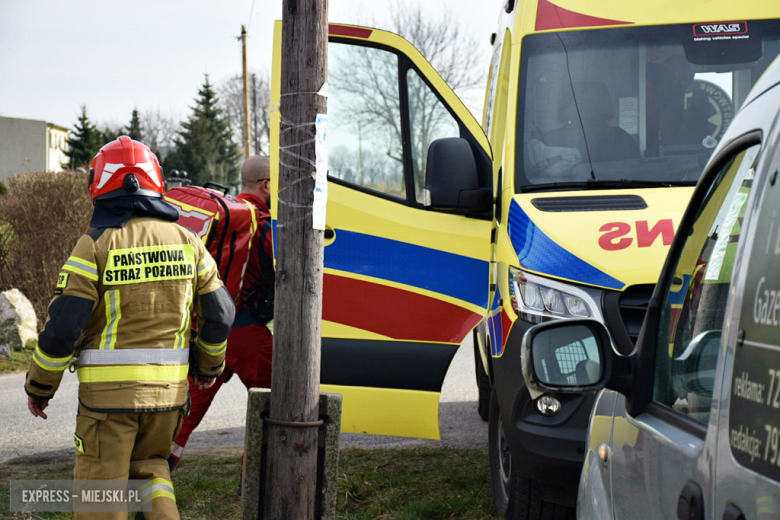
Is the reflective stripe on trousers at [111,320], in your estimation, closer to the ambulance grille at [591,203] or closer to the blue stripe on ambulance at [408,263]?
the blue stripe on ambulance at [408,263]

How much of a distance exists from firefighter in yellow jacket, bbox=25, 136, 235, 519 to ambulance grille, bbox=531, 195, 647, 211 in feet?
5.02

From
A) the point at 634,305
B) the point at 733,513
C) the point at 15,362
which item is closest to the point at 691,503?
the point at 733,513

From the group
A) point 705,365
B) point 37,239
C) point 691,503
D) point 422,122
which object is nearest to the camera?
point 691,503

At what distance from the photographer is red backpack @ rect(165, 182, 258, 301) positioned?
15.1ft

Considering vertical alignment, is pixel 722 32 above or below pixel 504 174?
above

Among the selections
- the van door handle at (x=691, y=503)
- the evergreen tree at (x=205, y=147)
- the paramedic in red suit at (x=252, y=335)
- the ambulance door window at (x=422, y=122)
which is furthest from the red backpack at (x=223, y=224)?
the evergreen tree at (x=205, y=147)

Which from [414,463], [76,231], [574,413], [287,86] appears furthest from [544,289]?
[76,231]

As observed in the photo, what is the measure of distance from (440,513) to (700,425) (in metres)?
3.19

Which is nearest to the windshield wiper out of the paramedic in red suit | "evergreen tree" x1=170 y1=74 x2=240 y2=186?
the paramedic in red suit

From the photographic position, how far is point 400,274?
4602 millimetres

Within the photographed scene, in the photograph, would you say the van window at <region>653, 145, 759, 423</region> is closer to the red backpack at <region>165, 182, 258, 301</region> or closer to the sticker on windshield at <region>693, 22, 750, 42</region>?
the sticker on windshield at <region>693, 22, 750, 42</region>

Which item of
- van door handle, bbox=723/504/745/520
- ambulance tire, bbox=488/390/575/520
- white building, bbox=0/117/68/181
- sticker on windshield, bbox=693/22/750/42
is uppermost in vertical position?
white building, bbox=0/117/68/181

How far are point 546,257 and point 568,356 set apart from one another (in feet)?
6.07

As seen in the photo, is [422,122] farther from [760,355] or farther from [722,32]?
[760,355]
